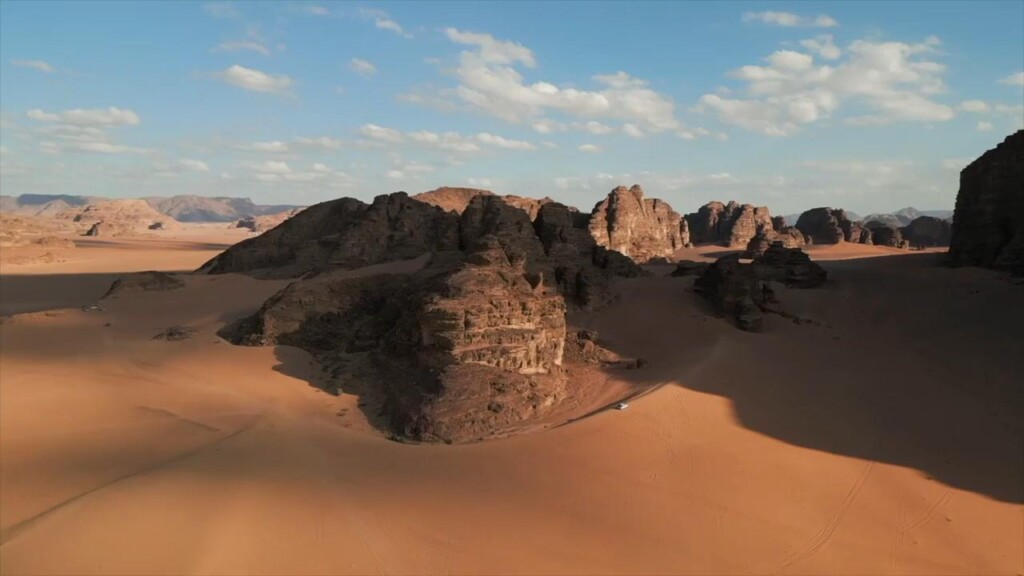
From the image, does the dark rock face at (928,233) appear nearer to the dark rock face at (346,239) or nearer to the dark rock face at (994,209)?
the dark rock face at (994,209)

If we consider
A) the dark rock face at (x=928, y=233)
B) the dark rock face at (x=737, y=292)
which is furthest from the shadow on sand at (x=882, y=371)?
the dark rock face at (x=928, y=233)

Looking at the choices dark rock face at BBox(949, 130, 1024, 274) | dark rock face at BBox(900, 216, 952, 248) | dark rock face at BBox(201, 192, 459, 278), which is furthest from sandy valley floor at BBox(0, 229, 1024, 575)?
dark rock face at BBox(900, 216, 952, 248)

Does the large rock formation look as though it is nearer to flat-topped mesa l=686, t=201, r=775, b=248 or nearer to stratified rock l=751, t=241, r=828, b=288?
stratified rock l=751, t=241, r=828, b=288

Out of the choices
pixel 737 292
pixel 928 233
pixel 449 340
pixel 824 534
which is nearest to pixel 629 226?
pixel 737 292

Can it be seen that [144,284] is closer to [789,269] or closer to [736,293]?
[736,293]

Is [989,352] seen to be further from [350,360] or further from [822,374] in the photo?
[350,360]
